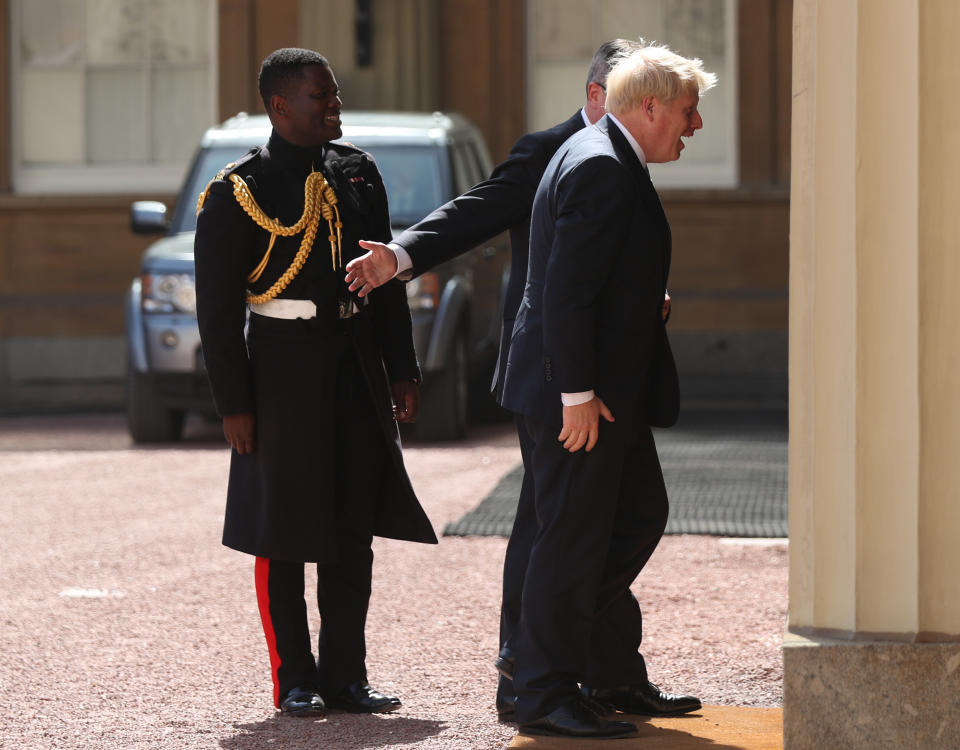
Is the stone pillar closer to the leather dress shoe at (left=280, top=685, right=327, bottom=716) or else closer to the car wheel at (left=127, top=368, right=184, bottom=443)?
the leather dress shoe at (left=280, top=685, right=327, bottom=716)

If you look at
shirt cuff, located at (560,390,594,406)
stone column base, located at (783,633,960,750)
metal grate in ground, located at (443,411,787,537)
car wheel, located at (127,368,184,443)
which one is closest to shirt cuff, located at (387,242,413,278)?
shirt cuff, located at (560,390,594,406)

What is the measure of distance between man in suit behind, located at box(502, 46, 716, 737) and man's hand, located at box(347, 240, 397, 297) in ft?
1.13

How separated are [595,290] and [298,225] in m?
0.94

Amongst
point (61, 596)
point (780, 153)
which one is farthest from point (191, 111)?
point (61, 596)

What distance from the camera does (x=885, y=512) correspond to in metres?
3.71

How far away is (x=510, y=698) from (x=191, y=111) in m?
12.4

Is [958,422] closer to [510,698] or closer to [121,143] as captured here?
[510,698]

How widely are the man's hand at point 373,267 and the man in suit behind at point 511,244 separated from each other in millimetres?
21

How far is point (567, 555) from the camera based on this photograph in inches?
160

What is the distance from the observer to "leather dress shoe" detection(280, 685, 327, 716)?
4457mm

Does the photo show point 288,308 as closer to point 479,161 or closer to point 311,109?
point 311,109

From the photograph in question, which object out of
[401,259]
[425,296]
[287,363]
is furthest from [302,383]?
[425,296]

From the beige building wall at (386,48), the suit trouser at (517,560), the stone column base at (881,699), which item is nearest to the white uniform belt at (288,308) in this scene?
the suit trouser at (517,560)

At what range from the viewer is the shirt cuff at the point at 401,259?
4.28 metres
